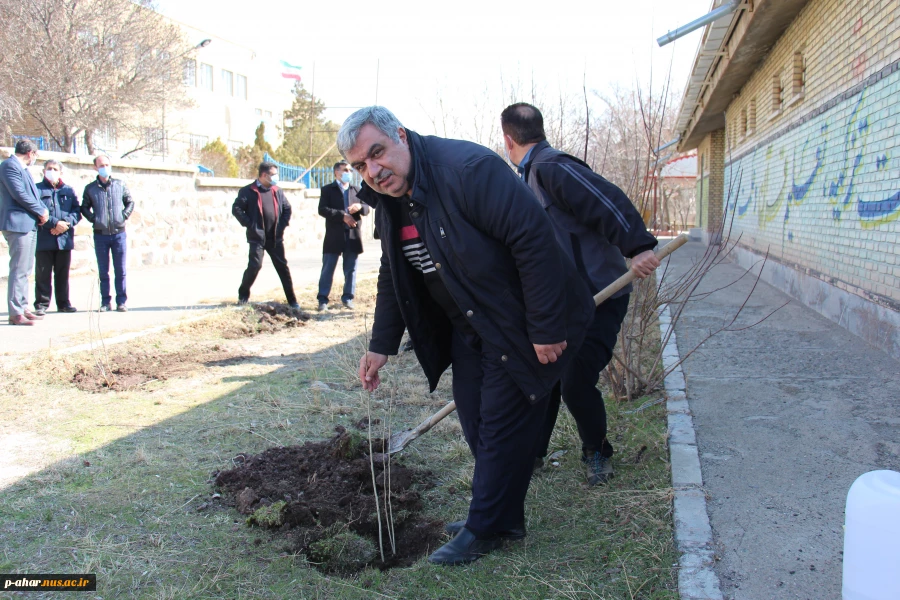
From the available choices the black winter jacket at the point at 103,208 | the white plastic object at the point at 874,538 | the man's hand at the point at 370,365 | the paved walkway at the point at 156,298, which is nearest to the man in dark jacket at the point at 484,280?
A: the man's hand at the point at 370,365

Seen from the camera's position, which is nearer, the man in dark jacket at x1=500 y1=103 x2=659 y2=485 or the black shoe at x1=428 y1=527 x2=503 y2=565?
the black shoe at x1=428 y1=527 x2=503 y2=565

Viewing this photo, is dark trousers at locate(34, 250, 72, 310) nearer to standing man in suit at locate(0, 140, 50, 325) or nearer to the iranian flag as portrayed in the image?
standing man in suit at locate(0, 140, 50, 325)

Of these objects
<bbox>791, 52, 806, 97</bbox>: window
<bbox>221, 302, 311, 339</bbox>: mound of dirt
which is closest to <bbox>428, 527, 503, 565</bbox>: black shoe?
<bbox>221, 302, 311, 339</bbox>: mound of dirt

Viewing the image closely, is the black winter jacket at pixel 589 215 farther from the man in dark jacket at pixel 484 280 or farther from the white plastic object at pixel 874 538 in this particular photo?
the white plastic object at pixel 874 538

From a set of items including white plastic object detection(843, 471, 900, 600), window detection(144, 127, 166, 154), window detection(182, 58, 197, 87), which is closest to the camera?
white plastic object detection(843, 471, 900, 600)

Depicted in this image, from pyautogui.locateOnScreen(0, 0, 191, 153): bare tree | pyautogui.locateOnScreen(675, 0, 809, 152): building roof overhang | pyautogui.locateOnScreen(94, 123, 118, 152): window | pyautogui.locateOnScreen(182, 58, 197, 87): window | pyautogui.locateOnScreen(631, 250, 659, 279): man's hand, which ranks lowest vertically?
pyautogui.locateOnScreen(631, 250, 659, 279): man's hand

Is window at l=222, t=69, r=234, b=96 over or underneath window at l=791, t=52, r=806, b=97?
over

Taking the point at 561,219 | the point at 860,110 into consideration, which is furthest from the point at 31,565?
the point at 860,110

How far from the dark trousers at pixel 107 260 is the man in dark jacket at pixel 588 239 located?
22.5ft

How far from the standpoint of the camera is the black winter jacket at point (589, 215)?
3207 millimetres

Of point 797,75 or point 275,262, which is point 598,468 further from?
point 797,75

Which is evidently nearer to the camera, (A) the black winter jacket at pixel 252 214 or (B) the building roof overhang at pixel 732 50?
(A) the black winter jacket at pixel 252 214

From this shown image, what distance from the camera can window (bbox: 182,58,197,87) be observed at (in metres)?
25.9

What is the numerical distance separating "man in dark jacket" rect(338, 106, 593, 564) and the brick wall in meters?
1.72
